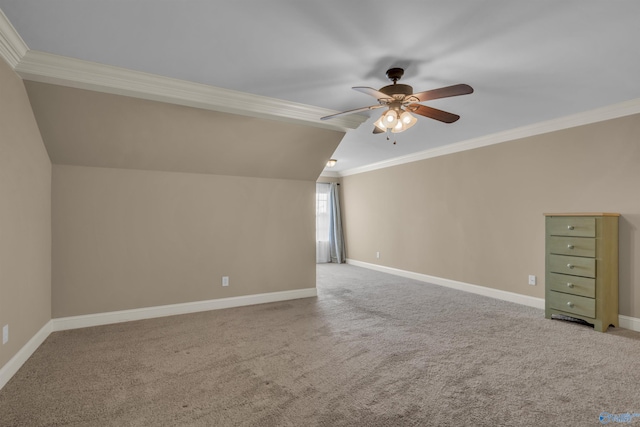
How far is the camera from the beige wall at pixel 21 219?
241cm

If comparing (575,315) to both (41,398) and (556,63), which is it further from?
(41,398)

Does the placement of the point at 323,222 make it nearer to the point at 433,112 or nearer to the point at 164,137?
the point at 164,137

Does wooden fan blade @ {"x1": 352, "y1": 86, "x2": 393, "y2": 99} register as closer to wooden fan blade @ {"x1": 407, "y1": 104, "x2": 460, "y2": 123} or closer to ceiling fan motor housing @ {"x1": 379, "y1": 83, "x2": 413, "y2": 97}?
ceiling fan motor housing @ {"x1": 379, "y1": 83, "x2": 413, "y2": 97}

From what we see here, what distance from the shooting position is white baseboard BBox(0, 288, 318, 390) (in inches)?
102

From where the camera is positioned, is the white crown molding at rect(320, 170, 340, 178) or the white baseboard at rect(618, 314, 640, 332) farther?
the white crown molding at rect(320, 170, 340, 178)

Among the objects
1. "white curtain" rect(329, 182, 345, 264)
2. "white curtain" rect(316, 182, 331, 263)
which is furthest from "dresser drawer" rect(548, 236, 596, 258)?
"white curtain" rect(316, 182, 331, 263)

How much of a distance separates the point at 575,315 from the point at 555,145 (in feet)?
6.47

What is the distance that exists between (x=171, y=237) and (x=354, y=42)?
119 inches

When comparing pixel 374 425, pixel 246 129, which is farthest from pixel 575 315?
pixel 246 129

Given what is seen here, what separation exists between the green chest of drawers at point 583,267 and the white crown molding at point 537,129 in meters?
1.09

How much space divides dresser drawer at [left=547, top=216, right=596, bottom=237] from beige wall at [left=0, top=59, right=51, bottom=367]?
16.3ft

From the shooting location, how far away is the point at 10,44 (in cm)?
231

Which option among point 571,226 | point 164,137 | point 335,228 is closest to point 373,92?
point 164,137

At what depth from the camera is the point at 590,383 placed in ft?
7.87
